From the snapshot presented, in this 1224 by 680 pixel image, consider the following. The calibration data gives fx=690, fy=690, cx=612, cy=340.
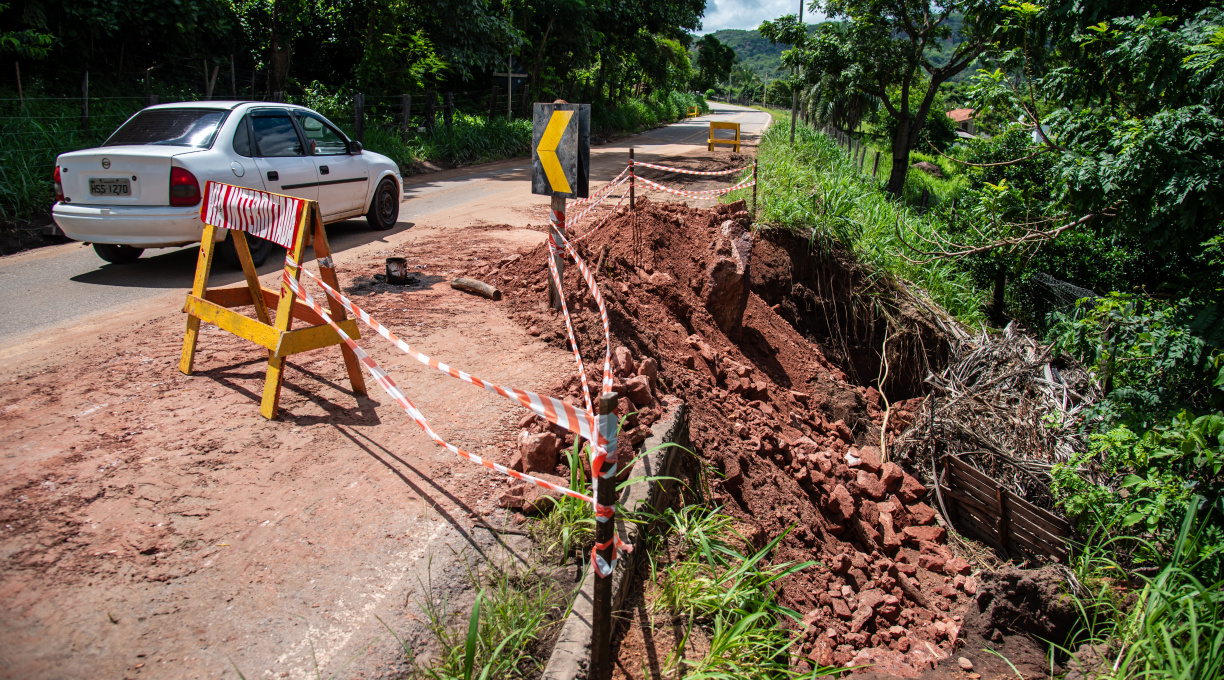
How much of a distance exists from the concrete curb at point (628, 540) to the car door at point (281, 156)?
17.4 feet

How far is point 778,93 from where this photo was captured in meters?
69.8

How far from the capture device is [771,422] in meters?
5.66

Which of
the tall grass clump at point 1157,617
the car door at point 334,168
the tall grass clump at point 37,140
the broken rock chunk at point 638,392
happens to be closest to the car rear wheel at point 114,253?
the car door at point 334,168

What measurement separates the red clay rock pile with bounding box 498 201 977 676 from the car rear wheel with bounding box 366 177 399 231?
3327 mm

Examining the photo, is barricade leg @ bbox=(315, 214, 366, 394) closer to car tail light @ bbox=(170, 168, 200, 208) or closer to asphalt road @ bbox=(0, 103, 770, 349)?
asphalt road @ bbox=(0, 103, 770, 349)

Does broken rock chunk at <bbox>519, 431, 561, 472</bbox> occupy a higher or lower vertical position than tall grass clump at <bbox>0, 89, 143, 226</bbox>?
lower

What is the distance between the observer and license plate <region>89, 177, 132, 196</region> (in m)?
6.48

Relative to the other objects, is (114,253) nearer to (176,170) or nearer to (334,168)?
(176,170)

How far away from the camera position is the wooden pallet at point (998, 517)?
5023mm

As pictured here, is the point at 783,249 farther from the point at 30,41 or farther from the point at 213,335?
the point at 30,41

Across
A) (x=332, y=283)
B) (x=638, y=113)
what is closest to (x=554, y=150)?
(x=332, y=283)

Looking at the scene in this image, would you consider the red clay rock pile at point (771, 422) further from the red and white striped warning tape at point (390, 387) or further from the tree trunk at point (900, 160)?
the tree trunk at point (900, 160)

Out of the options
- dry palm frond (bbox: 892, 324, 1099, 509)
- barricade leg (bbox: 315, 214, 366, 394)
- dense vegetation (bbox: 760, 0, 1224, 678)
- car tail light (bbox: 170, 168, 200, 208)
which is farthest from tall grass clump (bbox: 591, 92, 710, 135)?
barricade leg (bbox: 315, 214, 366, 394)

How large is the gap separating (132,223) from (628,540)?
19.6 ft
